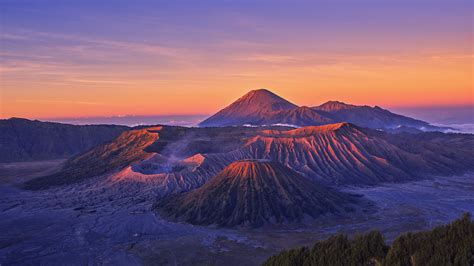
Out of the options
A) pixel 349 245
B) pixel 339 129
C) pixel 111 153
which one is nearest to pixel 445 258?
pixel 349 245

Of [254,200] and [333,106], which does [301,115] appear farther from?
[254,200]

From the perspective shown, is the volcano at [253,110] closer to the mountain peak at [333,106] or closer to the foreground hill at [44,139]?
the mountain peak at [333,106]

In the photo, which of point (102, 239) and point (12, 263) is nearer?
point (12, 263)

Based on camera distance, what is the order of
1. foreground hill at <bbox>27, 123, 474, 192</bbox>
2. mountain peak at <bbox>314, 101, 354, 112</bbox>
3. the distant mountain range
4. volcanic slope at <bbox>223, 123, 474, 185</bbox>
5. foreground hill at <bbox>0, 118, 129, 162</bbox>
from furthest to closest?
mountain peak at <bbox>314, 101, 354, 112</bbox> → the distant mountain range → foreground hill at <bbox>0, 118, 129, 162</bbox> → volcanic slope at <bbox>223, 123, 474, 185</bbox> → foreground hill at <bbox>27, 123, 474, 192</bbox>

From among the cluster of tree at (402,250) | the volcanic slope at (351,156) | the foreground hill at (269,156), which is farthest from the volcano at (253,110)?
the cluster of tree at (402,250)

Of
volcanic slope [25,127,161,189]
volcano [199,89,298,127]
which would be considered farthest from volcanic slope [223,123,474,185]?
volcano [199,89,298,127]

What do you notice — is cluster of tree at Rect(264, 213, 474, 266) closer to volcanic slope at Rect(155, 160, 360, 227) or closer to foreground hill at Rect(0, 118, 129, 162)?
volcanic slope at Rect(155, 160, 360, 227)

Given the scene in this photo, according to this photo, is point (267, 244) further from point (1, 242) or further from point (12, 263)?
point (1, 242)
